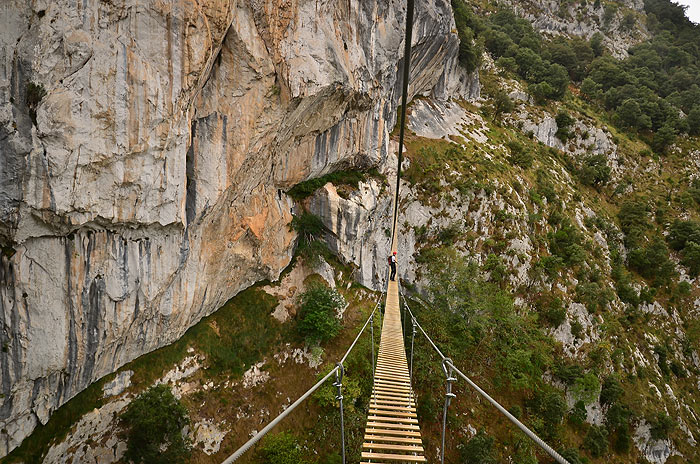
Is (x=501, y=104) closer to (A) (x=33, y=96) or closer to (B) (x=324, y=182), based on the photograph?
(B) (x=324, y=182)

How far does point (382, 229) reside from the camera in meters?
22.2

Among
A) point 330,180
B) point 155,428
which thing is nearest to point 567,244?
point 330,180

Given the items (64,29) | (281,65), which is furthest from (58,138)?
(281,65)

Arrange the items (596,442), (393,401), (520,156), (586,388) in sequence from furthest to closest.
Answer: (520,156), (586,388), (596,442), (393,401)

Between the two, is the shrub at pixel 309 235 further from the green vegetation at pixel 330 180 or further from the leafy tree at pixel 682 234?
the leafy tree at pixel 682 234

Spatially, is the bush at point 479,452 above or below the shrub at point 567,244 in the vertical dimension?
below

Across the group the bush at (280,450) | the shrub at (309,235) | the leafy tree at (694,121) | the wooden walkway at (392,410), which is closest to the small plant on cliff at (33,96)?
the wooden walkway at (392,410)

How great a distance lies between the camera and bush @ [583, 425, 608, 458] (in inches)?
693

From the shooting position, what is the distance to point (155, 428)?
31.4 feet

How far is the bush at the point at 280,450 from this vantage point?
11109 mm

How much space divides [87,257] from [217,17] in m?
8.46

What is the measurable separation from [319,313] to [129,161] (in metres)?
10.4

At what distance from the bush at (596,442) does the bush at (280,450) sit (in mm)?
18316

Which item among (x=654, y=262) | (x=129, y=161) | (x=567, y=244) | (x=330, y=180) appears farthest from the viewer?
(x=654, y=262)
